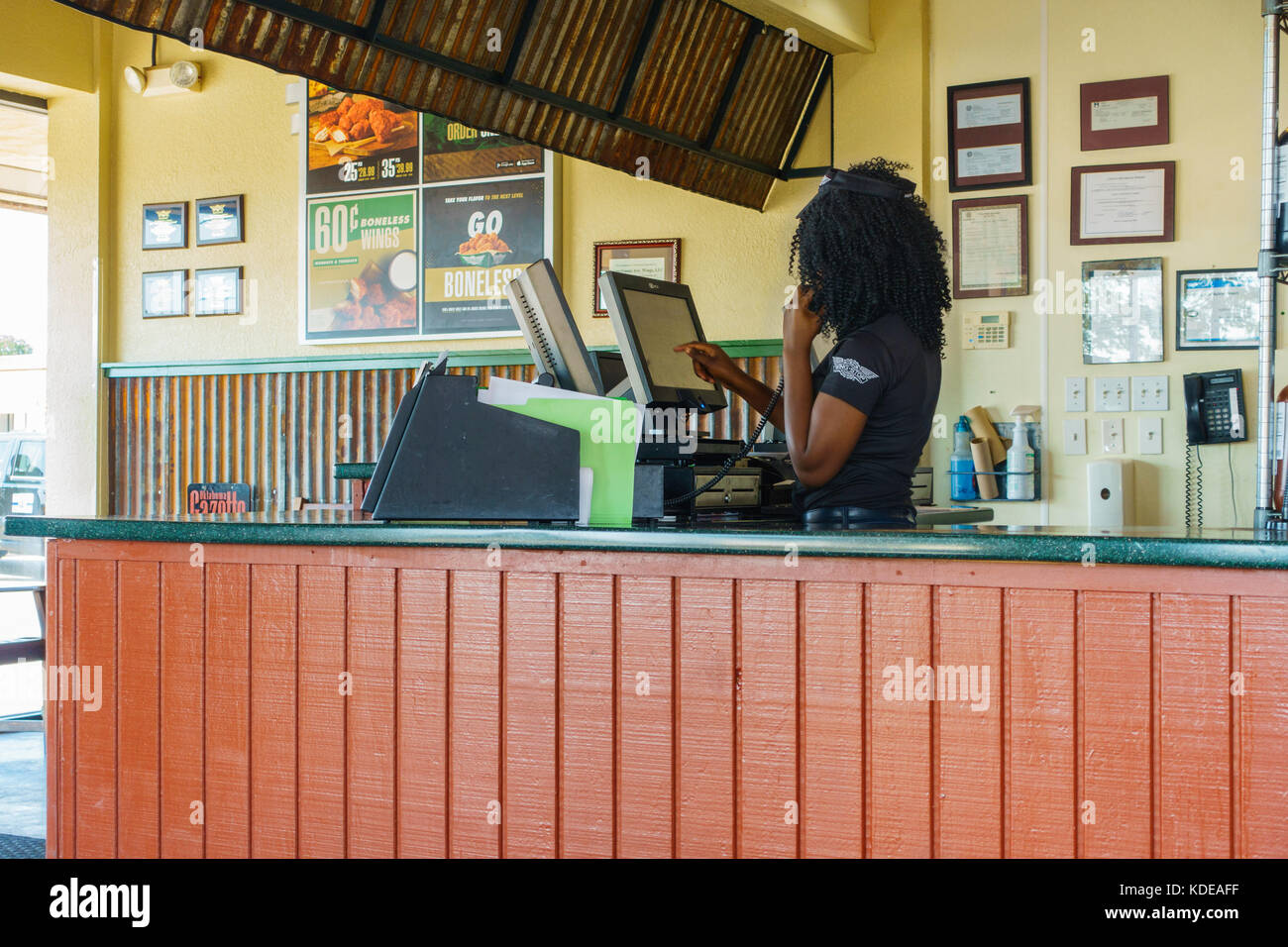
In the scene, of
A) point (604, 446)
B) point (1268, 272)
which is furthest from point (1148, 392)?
point (604, 446)

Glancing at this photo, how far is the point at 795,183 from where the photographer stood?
5.17 metres

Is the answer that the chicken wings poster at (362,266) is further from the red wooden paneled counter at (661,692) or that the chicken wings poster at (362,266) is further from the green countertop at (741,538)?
the red wooden paneled counter at (661,692)

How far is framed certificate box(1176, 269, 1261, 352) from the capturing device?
14.4ft

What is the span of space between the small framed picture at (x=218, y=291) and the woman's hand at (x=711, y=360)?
4.33 metres

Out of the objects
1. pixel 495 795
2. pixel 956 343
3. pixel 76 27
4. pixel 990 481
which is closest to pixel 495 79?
pixel 956 343

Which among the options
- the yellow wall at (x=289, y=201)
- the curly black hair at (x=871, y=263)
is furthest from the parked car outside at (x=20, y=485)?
the curly black hair at (x=871, y=263)

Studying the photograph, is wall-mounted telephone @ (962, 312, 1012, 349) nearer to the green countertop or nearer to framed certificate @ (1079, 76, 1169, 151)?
framed certificate @ (1079, 76, 1169, 151)

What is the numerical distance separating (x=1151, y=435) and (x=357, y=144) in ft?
13.3

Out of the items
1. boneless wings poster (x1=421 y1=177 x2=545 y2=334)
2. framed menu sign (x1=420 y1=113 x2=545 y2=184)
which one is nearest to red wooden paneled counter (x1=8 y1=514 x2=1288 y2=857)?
boneless wings poster (x1=421 y1=177 x2=545 y2=334)

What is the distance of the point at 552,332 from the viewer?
2607 millimetres

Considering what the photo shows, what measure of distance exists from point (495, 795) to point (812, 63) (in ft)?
12.7

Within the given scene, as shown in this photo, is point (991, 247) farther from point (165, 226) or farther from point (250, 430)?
point (165, 226)

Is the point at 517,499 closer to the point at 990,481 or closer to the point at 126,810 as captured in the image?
the point at 126,810

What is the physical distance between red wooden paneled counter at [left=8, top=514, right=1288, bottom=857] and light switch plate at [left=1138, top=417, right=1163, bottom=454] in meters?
3.06
